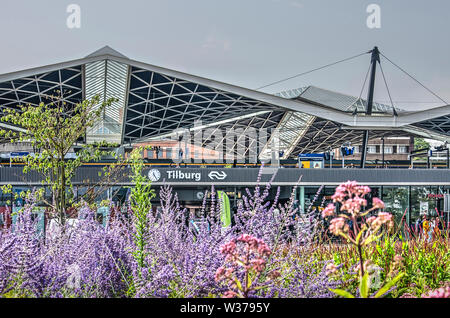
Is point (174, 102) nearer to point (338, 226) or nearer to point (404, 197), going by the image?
point (404, 197)

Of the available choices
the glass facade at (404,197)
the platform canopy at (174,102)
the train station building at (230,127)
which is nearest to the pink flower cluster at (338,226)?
the train station building at (230,127)

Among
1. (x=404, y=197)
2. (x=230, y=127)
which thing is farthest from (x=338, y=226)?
(x=230, y=127)

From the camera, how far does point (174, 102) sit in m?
39.1

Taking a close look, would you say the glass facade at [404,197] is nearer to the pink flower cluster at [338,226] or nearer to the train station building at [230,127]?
the train station building at [230,127]

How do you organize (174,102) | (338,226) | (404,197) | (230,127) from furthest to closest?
(230,127)
(174,102)
(404,197)
(338,226)

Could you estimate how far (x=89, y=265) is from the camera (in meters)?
3.36

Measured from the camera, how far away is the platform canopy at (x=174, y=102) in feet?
100.0

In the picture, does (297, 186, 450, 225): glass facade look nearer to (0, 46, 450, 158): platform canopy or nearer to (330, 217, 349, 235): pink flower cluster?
(0, 46, 450, 158): platform canopy

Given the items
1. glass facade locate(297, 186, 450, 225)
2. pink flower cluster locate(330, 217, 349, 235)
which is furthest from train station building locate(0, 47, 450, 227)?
pink flower cluster locate(330, 217, 349, 235)
